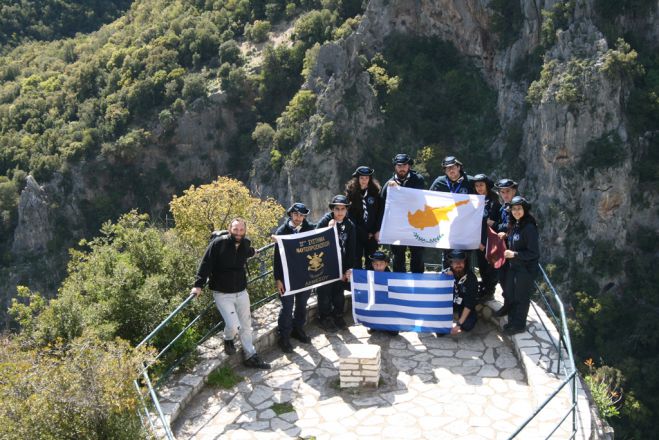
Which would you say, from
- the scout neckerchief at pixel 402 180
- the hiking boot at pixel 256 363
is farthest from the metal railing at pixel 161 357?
the scout neckerchief at pixel 402 180

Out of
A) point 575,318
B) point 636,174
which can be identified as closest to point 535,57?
point 636,174

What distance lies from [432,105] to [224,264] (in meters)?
53.5

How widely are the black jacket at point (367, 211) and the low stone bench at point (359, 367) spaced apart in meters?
2.30

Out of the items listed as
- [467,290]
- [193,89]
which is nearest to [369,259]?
[467,290]

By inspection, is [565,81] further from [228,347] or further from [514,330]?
[228,347]

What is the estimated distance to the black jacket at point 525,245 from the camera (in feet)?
31.5

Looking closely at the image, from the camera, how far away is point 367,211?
35.4 ft

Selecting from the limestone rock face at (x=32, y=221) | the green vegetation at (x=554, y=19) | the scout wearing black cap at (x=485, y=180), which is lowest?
the limestone rock face at (x=32, y=221)

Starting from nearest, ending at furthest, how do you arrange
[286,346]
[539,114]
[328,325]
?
[286,346], [328,325], [539,114]

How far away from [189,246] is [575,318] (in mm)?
37916

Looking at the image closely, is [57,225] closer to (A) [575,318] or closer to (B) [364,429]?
(A) [575,318]

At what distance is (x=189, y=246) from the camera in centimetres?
1189

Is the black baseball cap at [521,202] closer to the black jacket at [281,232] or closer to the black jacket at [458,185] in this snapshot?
the black jacket at [458,185]

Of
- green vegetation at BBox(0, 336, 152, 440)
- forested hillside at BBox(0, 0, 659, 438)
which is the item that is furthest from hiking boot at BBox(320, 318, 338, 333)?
forested hillside at BBox(0, 0, 659, 438)
